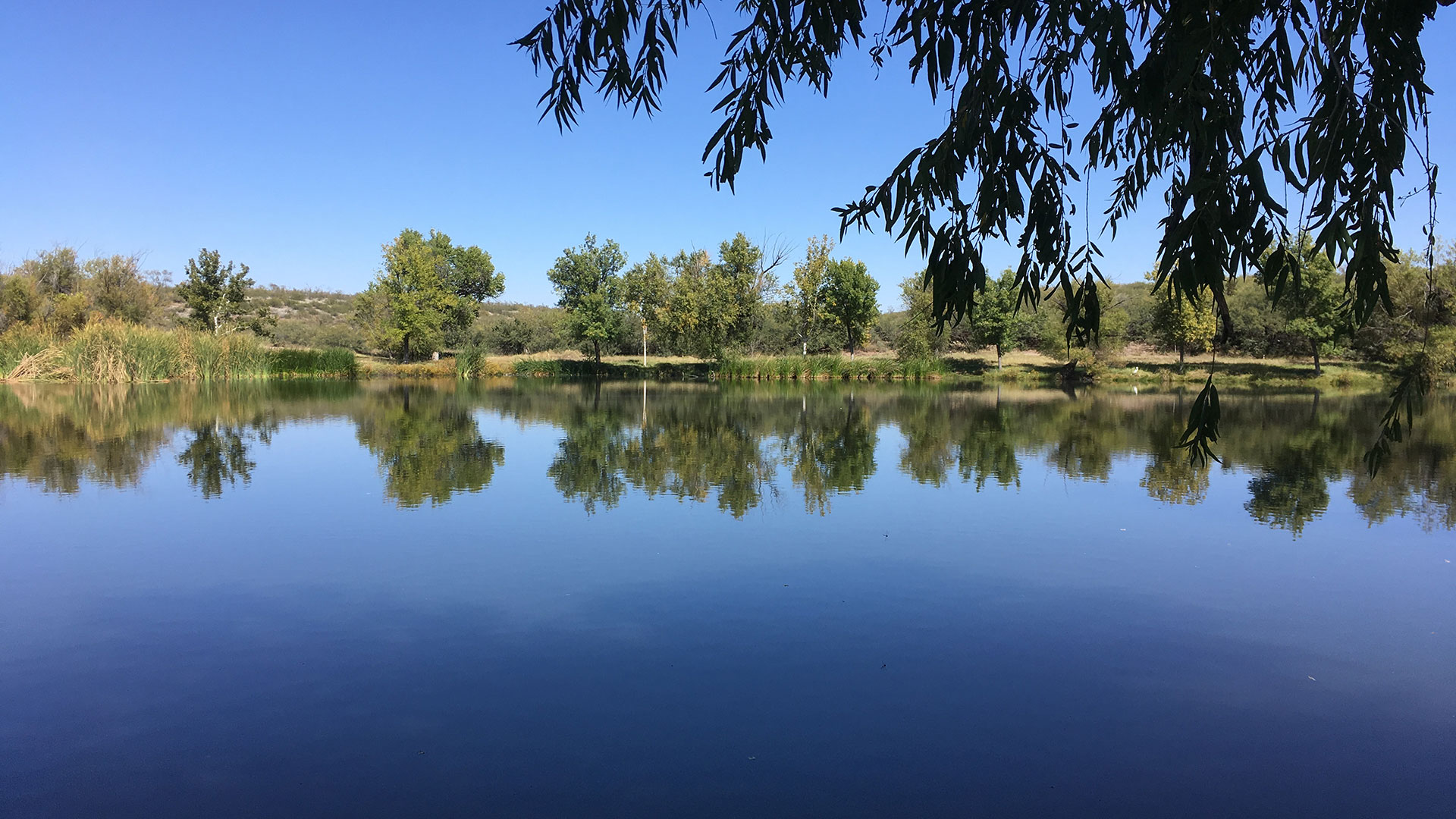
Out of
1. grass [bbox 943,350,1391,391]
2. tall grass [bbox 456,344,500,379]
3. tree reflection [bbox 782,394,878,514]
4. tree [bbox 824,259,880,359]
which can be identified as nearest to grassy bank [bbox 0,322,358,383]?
tall grass [bbox 456,344,500,379]

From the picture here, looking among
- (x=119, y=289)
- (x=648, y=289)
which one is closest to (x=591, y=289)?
(x=648, y=289)

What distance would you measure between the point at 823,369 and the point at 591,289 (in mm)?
15406

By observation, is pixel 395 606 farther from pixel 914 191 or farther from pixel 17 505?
pixel 17 505

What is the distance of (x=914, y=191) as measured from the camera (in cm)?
268

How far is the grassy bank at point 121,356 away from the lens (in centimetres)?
2778

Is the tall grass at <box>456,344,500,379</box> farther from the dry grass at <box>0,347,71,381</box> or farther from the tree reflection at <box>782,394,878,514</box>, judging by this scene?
the tree reflection at <box>782,394,878,514</box>

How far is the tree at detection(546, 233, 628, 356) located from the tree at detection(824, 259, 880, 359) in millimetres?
12374

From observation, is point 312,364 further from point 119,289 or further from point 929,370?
point 929,370

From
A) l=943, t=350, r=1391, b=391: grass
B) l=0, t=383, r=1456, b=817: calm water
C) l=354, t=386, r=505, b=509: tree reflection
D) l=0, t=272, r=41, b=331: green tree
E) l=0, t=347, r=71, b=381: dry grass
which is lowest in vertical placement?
l=0, t=383, r=1456, b=817: calm water

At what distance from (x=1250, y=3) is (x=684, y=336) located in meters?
45.1

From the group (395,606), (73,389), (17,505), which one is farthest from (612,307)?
(395,606)

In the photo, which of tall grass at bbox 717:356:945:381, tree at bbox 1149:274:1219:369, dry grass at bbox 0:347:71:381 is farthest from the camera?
tall grass at bbox 717:356:945:381

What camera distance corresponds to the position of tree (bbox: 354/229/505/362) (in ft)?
151

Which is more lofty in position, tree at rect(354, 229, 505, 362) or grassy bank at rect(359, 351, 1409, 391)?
tree at rect(354, 229, 505, 362)
